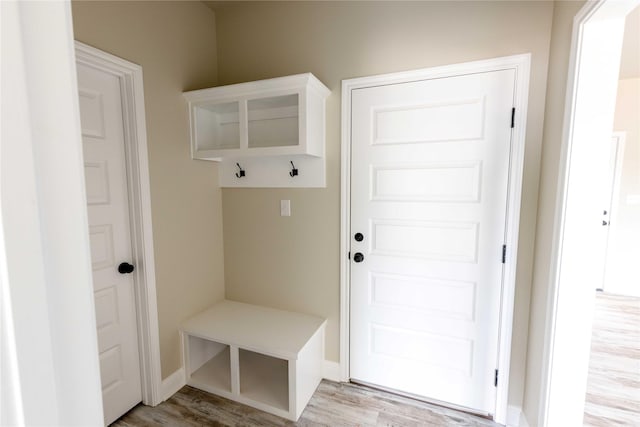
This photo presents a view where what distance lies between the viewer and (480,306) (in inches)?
70.6

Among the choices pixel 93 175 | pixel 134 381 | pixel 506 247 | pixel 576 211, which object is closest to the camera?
pixel 576 211

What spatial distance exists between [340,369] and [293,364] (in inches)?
20.1

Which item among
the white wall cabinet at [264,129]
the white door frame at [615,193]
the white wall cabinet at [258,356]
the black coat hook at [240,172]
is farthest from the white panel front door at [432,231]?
the white door frame at [615,193]

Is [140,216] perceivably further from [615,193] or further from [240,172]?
[615,193]

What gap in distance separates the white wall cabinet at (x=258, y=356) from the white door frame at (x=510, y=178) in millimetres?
334

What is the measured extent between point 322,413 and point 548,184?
181cm

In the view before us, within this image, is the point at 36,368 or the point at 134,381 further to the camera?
the point at 134,381

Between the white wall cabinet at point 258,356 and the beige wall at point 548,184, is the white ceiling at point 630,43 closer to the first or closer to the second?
the beige wall at point 548,184

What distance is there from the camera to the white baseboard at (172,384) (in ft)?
6.46

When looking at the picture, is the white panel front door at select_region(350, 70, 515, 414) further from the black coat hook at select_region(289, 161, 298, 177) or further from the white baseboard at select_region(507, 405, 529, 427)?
the black coat hook at select_region(289, 161, 298, 177)

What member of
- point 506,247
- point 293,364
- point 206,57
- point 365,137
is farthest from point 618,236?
point 206,57

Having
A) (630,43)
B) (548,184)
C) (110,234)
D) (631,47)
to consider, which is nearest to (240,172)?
(110,234)

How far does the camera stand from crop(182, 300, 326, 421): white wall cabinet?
1831 millimetres

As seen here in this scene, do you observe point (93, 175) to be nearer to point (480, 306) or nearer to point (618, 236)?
point (480, 306)
